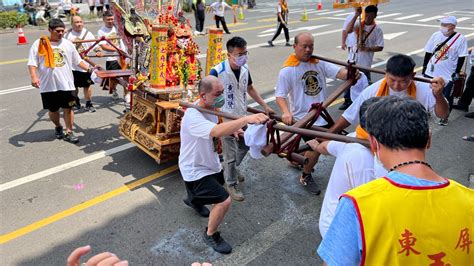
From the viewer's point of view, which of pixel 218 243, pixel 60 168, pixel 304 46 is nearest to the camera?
pixel 218 243

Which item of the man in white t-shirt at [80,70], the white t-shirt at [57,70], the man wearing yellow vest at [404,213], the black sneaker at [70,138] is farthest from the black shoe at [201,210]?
the man in white t-shirt at [80,70]

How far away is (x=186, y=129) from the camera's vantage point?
12.1ft

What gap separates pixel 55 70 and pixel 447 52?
6271mm

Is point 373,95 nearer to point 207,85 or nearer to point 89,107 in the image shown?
→ point 207,85

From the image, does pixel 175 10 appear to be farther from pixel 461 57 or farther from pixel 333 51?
pixel 333 51

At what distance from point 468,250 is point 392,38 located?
14.6 metres

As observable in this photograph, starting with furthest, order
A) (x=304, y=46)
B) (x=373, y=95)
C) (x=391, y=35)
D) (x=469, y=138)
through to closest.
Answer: (x=391, y=35)
(x=469, y=138)
(x=304, y=46)
(x=373, y=95)

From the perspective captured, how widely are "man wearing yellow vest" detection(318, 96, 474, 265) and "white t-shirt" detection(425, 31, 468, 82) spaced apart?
18.6 feet

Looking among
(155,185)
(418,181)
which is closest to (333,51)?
(155,185)

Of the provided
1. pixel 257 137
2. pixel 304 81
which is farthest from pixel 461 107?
pixel 257 137

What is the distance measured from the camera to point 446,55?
22.0 ft

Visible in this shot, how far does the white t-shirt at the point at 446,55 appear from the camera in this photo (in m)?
6.68

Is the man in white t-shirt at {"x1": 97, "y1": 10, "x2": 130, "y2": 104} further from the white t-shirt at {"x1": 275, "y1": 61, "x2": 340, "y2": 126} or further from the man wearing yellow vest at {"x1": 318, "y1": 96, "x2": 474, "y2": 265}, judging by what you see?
the man wearing yellow vest at {"x1": 318, "y1": 96, "x2": 474, "y2": 265}

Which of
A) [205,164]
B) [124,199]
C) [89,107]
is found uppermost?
[205,164]
